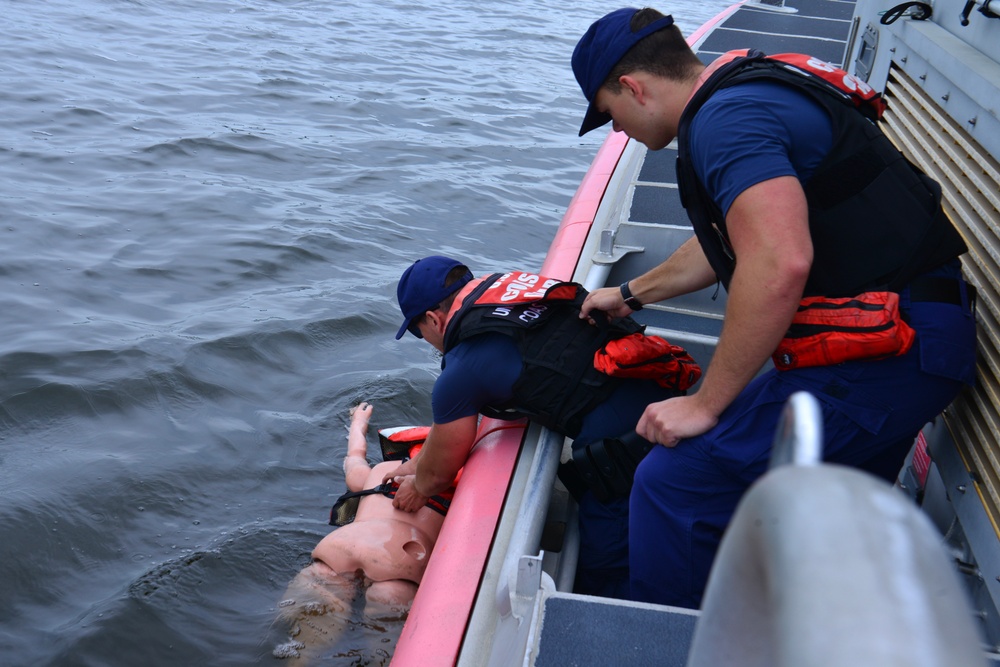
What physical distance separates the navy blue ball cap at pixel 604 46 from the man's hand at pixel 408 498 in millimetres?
1589

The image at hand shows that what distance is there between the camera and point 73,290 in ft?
20.0

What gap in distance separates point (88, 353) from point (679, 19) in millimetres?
15033

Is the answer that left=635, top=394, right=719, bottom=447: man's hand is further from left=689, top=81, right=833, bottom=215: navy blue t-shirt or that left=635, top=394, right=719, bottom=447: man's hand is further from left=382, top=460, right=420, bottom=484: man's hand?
left=382, top=460, right=420, bottom=484: man's hand

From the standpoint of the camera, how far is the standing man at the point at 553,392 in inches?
113

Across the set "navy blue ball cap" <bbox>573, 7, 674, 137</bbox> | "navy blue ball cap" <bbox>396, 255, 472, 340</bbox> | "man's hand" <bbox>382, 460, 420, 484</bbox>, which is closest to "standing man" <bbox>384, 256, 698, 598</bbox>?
"navy blue ball cap" <bbox>396, 255, 472, 340</bbox>

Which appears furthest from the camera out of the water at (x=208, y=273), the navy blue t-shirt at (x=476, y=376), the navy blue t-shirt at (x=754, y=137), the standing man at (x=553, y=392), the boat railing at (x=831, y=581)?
the water at (x=208, y=273)

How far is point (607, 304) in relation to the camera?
10.2ft

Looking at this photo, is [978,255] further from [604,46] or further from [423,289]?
[423,289]

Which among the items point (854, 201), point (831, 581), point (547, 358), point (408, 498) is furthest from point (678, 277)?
point (831, 581)

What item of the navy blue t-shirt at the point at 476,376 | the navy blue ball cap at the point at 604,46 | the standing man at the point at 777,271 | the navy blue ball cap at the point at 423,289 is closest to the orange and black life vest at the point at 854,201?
the standing man at the point at 777,271

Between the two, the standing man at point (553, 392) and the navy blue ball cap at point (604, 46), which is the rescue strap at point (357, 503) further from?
the navy blue ball cap at point (604, 46)

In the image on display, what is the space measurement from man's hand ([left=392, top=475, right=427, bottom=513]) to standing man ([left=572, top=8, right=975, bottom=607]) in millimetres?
1136

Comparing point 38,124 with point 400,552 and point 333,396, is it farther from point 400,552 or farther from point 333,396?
point 400,552

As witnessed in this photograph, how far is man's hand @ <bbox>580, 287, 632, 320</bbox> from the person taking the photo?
311 centimetres
